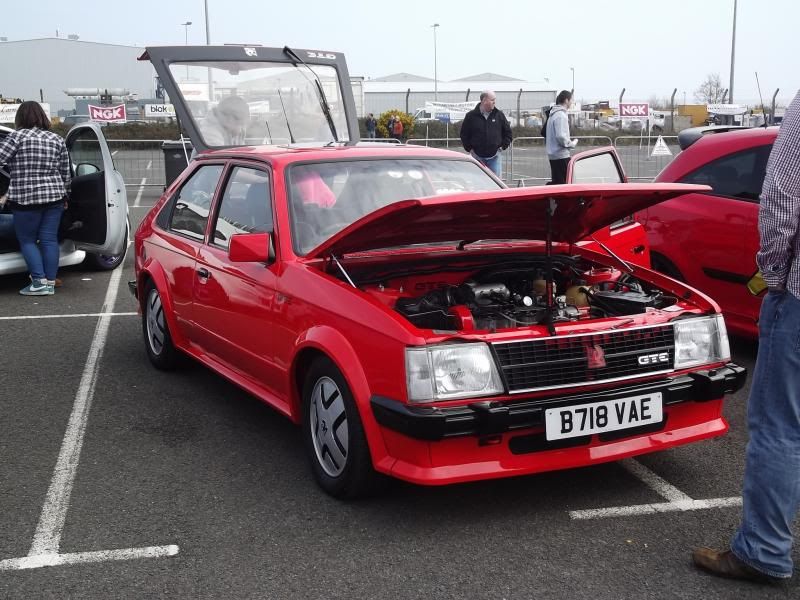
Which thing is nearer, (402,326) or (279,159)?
(402,326)

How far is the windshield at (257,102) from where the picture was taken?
24.8ft

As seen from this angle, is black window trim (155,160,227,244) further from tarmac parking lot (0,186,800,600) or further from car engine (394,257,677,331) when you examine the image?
car engine (394,257,677,331)

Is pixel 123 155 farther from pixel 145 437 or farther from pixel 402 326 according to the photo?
pixel 402 326

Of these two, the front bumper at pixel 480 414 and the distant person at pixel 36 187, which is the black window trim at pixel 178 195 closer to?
the front bumper at pixel 480 414

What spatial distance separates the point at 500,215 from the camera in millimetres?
3979

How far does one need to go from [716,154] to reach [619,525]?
350 cm

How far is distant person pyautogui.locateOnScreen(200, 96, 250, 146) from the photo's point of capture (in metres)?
7.46

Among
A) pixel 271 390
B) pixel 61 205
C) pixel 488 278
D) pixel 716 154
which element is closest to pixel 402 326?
pixel 488 278

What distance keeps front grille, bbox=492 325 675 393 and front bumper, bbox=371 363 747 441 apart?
62 millimetres

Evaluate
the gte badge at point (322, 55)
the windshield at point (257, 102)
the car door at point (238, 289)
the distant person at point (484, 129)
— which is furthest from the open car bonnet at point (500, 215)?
the distant person at point (484, 129)

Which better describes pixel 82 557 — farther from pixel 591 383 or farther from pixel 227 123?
pixel 227 123

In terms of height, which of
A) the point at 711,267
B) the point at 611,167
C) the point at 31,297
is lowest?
the point at 31,297

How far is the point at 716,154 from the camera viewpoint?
20.6 feet

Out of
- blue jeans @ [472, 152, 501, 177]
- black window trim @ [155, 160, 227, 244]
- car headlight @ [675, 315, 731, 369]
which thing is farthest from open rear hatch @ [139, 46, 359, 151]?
blue jeans @ [472, 152, 501, 177]
